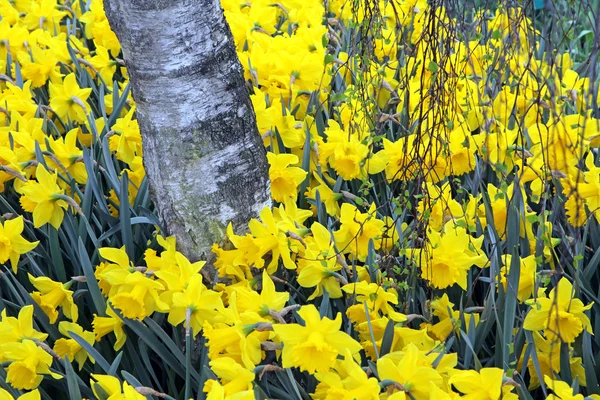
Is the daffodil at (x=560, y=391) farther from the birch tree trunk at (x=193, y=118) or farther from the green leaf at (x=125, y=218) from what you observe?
the green leaf at (x=125, y=218)

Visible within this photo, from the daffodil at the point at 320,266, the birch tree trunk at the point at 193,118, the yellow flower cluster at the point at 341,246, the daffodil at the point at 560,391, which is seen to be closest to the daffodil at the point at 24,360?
the yellow flower cluster at the point at 341,246

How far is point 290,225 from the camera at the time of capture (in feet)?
5.65

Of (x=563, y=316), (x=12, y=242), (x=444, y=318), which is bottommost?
(x=444, y=318)

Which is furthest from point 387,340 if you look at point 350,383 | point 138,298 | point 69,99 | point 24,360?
point 69,99

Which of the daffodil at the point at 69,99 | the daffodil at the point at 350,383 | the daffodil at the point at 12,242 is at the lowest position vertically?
the daffodil at the point at 350,383

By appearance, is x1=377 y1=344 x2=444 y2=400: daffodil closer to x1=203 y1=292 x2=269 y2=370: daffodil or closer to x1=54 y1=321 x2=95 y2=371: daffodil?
x1=203 y1=292 x2=269 y2=370: daffodil

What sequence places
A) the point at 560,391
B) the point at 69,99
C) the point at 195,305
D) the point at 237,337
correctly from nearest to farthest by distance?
the point at 560,391 → the point at 237,337 → the point at 195,305 → the point at 69,99

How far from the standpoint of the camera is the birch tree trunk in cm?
165

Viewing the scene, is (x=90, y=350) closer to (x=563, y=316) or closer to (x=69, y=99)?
(x=563, y=316)

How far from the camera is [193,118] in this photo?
1718 mm

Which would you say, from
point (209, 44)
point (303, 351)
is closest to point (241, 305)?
point (303, 351)

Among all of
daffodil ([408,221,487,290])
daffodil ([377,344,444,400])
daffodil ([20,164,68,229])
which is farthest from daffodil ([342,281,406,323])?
daffodil ([20,164,68,229])

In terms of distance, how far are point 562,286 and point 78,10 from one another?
287 centimetres

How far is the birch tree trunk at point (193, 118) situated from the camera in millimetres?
1651
